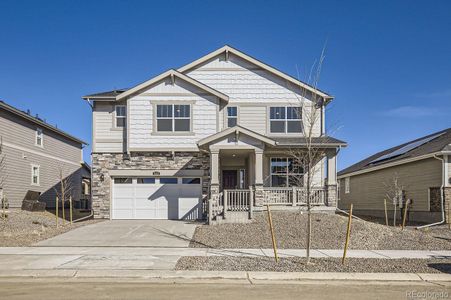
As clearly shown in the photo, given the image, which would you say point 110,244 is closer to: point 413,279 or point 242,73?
point 413,279

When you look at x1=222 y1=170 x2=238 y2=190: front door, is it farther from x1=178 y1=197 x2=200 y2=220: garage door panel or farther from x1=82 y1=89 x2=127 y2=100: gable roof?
x1=82 y1=89 x2=127 y2=100: gable roof

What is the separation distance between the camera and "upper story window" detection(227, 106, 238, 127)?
20.4 m

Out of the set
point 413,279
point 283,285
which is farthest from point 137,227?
point 413,279

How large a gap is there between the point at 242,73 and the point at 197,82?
2905 millimetres

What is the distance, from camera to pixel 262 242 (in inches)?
503

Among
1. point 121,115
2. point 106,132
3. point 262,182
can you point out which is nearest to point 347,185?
point 262,182

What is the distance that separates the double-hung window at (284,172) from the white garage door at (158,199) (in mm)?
4054

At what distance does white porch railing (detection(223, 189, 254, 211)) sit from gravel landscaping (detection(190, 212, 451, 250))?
884 millimetres

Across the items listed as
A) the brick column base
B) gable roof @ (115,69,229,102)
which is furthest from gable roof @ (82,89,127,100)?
the brick column base

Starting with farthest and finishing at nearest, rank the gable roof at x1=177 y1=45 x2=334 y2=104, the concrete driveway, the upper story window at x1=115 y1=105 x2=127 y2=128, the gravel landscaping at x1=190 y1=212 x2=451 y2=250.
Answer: the gable roof at x1=177 y1=45 x2=334 y2=104 < the upper story window at x1=115 y1=105 x2=127 y2=128 < the concrete driveway < the gravel landscaping at x1=190 y1=212 x2=451 y2=250

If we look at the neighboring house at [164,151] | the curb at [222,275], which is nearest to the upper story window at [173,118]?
the neighboring house at [164,151]

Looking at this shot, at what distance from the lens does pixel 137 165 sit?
19750mm

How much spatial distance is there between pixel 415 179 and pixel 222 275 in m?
16.6

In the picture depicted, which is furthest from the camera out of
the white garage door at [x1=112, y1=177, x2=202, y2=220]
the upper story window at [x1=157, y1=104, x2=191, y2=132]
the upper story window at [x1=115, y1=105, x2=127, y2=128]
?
the upper story window at [x1=115, y1=105, x2=127, y2=128]
